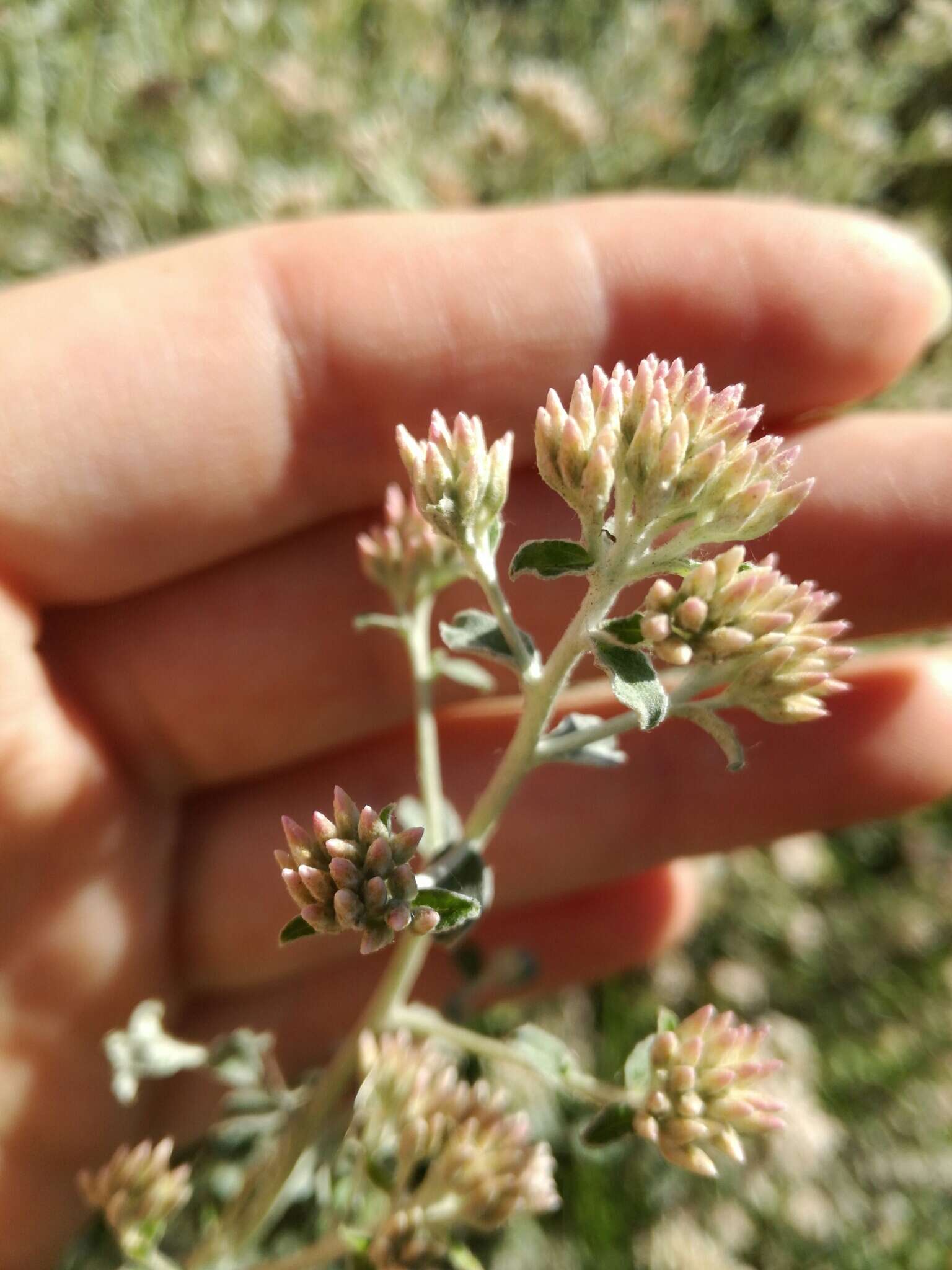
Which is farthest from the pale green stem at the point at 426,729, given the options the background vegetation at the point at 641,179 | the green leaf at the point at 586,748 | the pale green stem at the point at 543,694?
the background vegetation at the point at 641,179

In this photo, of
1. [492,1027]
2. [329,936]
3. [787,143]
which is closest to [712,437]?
[329,936]

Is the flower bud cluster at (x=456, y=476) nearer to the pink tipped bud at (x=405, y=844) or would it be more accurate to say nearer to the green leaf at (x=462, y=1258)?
the pink tipped bud at (x=405, y=844)

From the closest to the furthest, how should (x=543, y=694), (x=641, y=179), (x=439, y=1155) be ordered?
(x=543, y=694) < (x=439, y=1155) < (x=641, y=179)

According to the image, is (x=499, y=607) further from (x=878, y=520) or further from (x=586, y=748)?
(x=878, y=520)

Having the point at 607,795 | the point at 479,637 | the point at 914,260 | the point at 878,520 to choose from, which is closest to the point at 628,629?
the point at 479,637

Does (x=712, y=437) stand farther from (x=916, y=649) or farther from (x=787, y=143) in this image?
(x=787, y=143)

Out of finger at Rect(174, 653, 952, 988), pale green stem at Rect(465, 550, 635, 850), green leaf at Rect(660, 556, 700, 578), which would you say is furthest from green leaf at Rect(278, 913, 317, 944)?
finger at Rect(174, 653, 952, 988)
